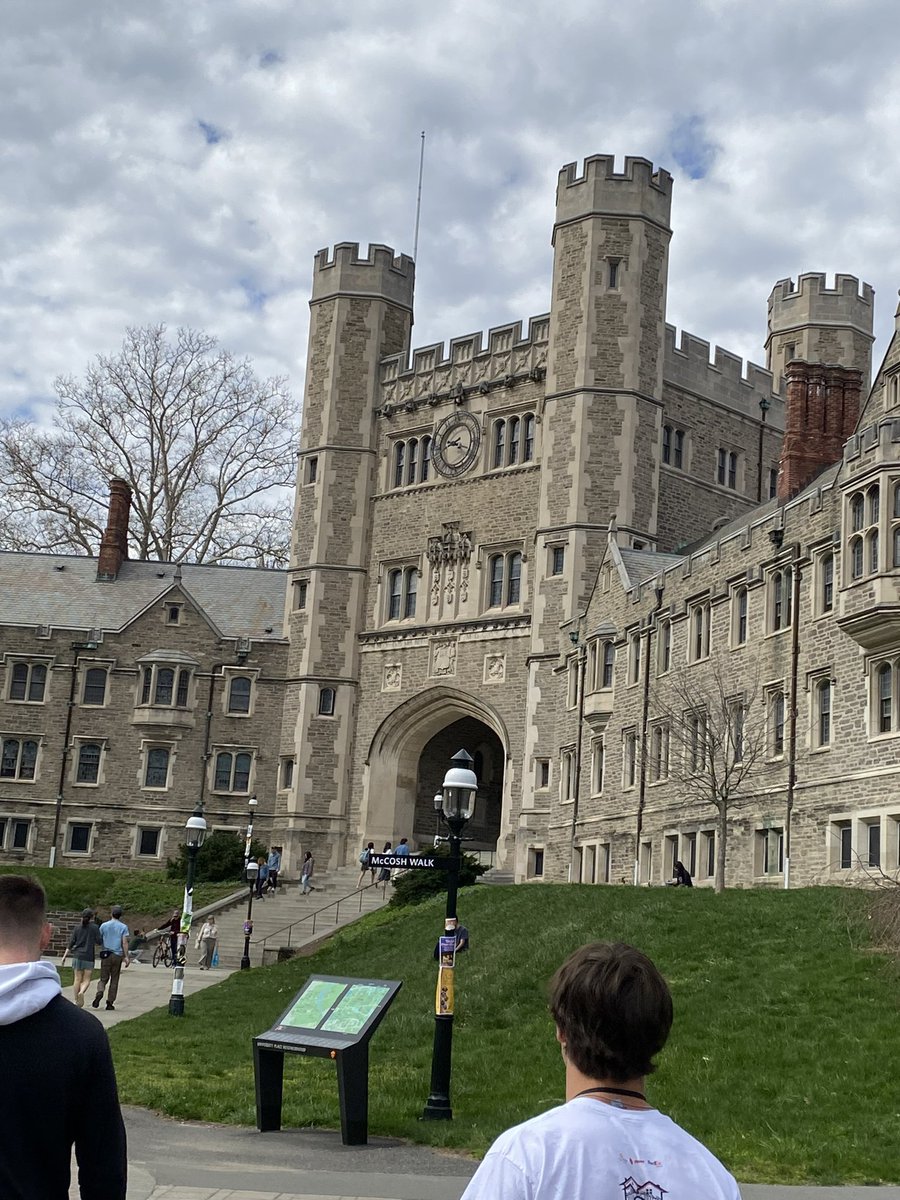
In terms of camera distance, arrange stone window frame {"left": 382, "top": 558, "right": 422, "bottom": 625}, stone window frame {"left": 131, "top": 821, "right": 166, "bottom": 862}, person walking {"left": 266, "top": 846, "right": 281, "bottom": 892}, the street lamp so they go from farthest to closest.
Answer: stone window frame {"left": 131, "top": 821, "right": 166, "bottom": 862} → stone window frame {"left": 382, "top": 558, "right": 422, "bottom": 625} → person walking {"left": 266, "top": 846, "right": 281, "bottom": 892} → the street lamp

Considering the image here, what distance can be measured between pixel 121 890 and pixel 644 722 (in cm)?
1758

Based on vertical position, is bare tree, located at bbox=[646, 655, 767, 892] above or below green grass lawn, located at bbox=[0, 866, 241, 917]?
above

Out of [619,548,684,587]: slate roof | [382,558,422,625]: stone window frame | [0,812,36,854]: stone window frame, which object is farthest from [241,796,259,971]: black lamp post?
[619,548,684,587]: slate roof

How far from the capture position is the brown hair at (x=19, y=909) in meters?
3.97

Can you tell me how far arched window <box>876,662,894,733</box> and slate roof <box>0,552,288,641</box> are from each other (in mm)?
29455

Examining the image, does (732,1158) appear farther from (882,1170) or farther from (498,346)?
(498,346)

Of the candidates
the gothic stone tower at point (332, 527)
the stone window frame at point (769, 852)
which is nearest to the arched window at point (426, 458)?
the gothic stone tower at point (332, 527)

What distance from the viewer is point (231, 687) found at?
5331 cm

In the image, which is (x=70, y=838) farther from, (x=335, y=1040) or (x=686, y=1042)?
(x=335, y=1040)

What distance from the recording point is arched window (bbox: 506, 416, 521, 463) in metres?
49.1

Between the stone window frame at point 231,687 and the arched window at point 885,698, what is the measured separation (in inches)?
1159

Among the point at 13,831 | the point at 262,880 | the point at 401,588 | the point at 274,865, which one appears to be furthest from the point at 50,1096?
the point at 13,831

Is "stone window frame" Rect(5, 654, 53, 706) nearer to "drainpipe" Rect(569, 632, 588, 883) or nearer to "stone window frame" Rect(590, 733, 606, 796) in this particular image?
"drainpipe" Rect(569, 632, 588, 883)

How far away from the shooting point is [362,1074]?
38.9 feet
